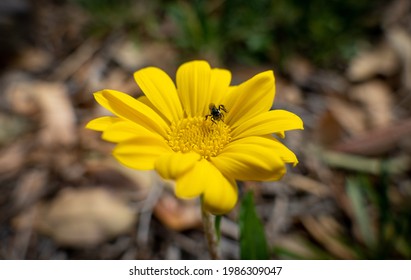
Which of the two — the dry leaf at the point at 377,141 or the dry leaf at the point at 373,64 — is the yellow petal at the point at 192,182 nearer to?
the dry leaf at the point at 377,141

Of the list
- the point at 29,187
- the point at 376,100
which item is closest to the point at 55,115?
the point at 29,187

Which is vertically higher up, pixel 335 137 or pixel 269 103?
pixel 335 137

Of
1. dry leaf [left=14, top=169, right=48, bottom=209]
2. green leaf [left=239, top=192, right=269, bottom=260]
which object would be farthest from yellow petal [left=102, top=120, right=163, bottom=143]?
dry leaf [left=14, top=169, right=48, bottom=209]

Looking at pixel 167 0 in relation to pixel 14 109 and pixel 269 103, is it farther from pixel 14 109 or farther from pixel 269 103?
pixel 269 103

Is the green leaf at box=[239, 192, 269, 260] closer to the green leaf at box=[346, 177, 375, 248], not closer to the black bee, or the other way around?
the black bee

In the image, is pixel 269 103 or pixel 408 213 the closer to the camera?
pixel 269 103

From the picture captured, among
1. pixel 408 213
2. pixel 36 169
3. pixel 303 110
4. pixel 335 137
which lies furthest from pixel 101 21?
pixel 408 213

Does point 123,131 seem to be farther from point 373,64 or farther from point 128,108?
point 373,64
